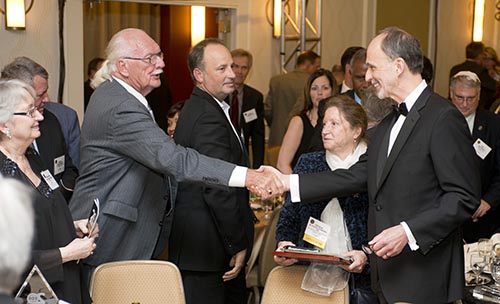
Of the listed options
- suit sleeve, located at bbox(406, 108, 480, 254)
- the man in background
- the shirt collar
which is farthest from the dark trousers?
the man in background

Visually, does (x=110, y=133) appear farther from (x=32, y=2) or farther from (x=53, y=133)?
(x=32, y=2)

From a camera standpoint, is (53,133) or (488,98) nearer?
(53,133)

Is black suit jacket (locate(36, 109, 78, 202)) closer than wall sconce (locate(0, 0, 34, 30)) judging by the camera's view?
Yes

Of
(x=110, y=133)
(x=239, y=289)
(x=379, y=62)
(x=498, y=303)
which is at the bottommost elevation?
(x=239, y=289)

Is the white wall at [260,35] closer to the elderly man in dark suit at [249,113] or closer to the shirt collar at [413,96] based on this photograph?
the elderly man in dark suit at [249,113]

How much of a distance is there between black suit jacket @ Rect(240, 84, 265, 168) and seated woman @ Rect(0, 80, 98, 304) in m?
4.50

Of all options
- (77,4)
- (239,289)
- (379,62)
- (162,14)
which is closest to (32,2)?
(77,4)

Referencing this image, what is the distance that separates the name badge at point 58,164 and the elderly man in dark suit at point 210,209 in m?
1.01

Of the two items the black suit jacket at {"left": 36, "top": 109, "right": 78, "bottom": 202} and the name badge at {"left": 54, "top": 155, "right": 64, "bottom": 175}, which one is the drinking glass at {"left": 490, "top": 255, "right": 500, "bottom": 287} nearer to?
the black suit jacket at {"left": 36, "top": 109, "right": 78, "bottom": 202}

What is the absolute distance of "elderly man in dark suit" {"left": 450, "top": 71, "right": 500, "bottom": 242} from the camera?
556 cm

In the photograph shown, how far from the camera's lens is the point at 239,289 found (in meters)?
4.36

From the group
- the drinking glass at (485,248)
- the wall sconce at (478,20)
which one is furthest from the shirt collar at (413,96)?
the wall sconce at (478,20)

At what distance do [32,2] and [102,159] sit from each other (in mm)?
4478

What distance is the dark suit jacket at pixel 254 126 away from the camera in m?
7.68
